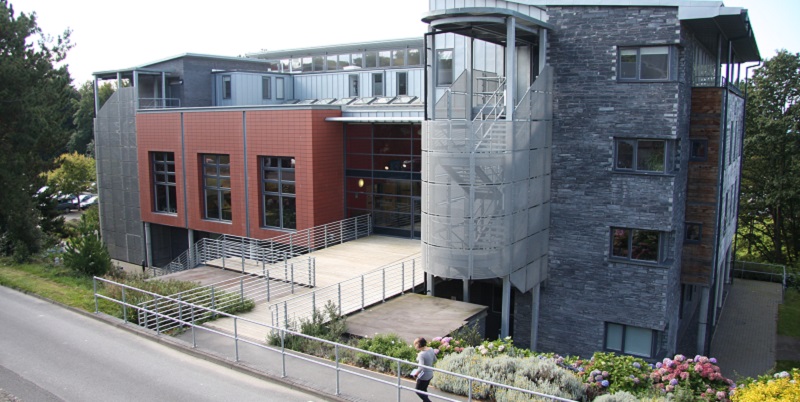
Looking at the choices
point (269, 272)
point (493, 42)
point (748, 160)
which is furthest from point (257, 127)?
point (748, 160)

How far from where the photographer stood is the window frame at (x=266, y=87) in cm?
3110

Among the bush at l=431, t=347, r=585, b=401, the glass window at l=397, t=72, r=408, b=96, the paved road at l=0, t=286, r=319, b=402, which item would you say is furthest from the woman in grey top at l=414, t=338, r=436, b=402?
the glass window at l=397, t=72, r=408, b=96

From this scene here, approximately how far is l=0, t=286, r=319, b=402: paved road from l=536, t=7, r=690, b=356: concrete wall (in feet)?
29.3

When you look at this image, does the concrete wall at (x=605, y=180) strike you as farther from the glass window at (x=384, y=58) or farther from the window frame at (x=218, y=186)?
the glass window at (x=384, y=58)

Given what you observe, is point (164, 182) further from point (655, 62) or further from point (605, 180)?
point (655, 62)

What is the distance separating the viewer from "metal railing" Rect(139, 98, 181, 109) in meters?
29.7

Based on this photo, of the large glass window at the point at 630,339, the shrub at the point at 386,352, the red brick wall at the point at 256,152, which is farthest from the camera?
the red brick wall at the point at 256,152

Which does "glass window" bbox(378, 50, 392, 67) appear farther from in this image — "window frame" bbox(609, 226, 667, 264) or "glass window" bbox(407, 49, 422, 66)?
"window frame" bbox(609, 226, 667, 264)

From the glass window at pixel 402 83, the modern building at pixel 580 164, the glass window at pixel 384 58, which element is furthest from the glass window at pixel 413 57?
the modern building at pixel 580 164

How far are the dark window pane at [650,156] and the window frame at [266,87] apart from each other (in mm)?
20295

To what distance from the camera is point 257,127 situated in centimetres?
2417

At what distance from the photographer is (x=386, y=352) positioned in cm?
1240

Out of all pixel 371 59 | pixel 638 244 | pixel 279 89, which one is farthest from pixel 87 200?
pixel 638 244

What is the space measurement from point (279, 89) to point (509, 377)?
24547 millimetres
